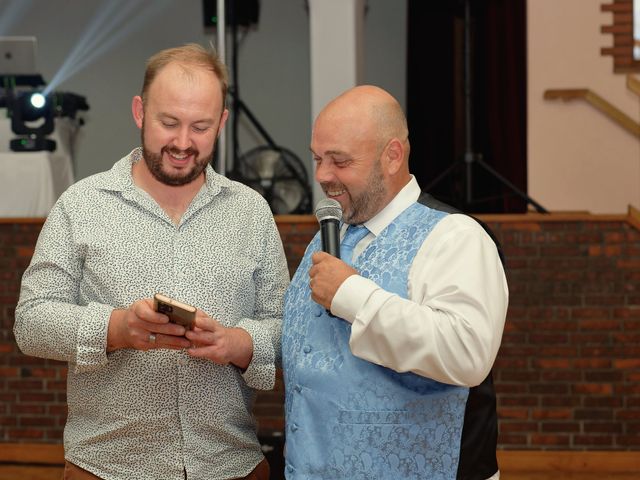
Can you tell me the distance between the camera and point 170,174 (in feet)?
6.72

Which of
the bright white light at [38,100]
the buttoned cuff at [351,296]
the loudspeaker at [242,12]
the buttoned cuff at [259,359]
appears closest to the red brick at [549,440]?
the buttoned cuff at [259,359]

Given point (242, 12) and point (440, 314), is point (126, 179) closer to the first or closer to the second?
point (440, 314)

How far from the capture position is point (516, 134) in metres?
7.34

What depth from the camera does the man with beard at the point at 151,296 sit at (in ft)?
6.59

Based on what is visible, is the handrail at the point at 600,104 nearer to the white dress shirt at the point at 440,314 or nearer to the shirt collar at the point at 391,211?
the shirt collar at the point at 391,211

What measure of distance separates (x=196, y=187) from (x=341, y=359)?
57cm

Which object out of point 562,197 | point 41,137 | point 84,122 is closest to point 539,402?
point 562,197

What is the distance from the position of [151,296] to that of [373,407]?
1.82 ft

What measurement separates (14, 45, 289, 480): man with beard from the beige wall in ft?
18.5

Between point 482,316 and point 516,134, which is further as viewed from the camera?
point 516,134

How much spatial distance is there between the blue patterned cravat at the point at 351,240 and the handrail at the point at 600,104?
5.63 m

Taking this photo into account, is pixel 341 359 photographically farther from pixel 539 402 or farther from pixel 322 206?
pixel 539 402

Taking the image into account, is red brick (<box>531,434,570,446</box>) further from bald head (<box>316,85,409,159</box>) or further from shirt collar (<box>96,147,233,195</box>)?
bald head (<box>316,85,409,159</box>)

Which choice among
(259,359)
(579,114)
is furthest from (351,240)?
(579,114)
